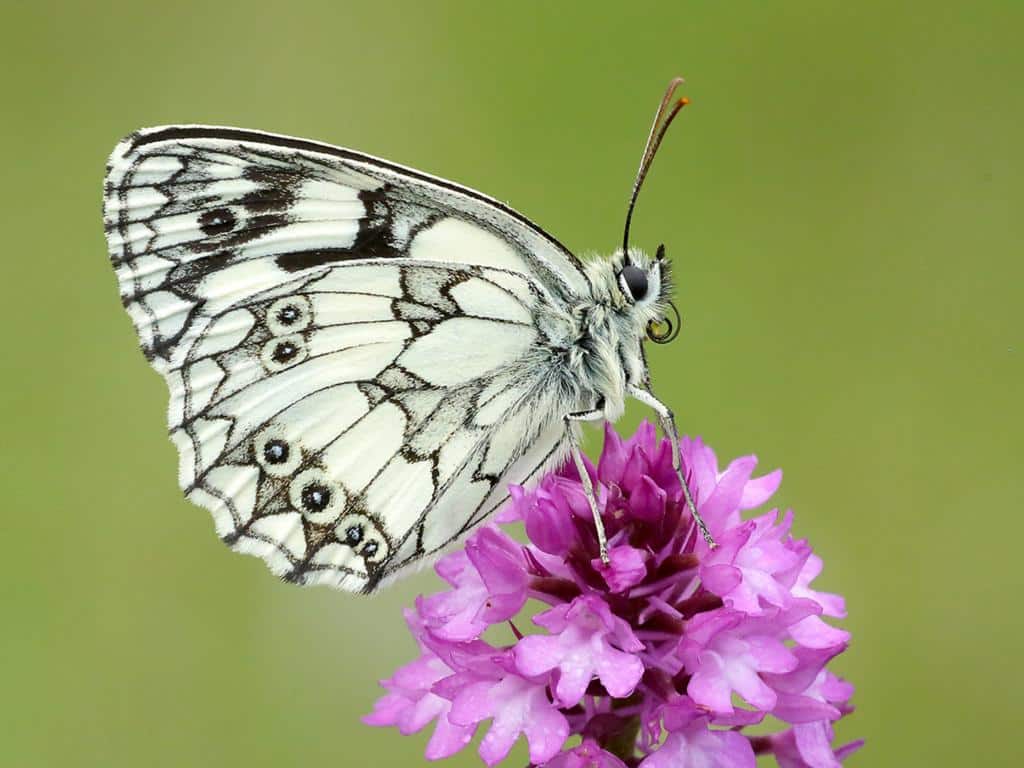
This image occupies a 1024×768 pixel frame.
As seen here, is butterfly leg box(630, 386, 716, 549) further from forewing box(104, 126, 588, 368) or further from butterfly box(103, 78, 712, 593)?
forewing box(104, 126, 588, 368)

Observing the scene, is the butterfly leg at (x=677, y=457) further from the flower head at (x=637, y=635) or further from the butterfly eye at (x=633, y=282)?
the butterfly eye at (x=633, y=282)

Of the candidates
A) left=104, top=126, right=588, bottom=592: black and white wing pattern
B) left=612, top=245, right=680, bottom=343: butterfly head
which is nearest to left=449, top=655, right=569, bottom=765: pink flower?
left=104, top=126, right=588, bottom=592: black and white wing pattern

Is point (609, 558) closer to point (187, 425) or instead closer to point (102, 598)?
point (187, 425)

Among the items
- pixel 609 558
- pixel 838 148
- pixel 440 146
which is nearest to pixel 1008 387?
pixel 838 148

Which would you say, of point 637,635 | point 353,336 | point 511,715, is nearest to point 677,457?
point 637,635

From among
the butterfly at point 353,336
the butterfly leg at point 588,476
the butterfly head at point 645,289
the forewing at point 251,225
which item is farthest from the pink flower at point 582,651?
the forewing at point 251,225

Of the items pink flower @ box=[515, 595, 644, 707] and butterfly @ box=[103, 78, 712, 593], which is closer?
pink flower @ box=[515, 595, 644, 707]

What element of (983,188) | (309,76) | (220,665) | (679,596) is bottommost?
(220,665)
